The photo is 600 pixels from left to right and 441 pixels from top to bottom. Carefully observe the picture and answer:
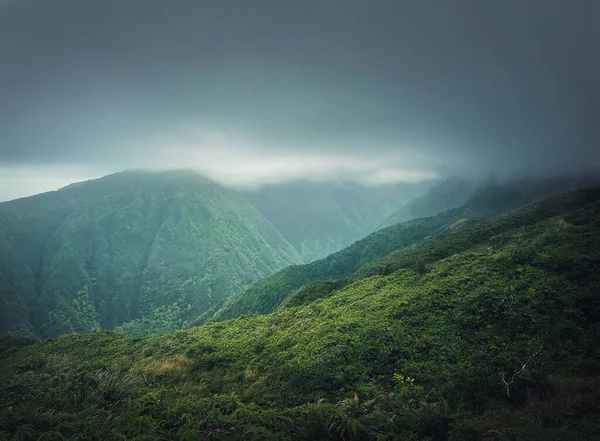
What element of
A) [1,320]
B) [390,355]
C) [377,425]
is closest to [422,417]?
[377,425]

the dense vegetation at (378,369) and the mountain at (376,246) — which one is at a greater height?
the dense vegetation at (378,369)

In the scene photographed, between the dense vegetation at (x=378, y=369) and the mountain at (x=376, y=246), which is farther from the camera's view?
the mountain at (x=376, y=246)

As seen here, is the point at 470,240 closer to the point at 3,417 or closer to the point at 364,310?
the point at 364,310

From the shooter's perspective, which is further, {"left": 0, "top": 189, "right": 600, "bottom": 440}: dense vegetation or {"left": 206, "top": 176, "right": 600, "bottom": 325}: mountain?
{"left": 206, "top": 176, "right": 600, "bottom": 325}: mountain

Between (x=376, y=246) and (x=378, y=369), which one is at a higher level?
(x=378, y=369)

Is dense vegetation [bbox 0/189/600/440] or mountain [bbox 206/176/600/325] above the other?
dense vegetation [bbox 0/189/600/440]
